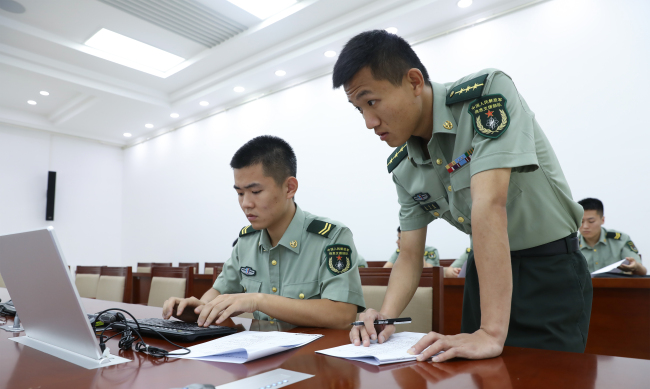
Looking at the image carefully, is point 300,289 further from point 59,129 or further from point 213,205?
point 59,129

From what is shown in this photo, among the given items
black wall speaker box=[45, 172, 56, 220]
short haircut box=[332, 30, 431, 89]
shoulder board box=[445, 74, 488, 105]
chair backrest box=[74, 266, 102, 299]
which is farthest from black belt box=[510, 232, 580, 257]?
black wall speaker box=[45, 172, 56, 220]

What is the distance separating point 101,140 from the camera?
8.72 metres

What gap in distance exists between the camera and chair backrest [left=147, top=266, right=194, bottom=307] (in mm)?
2057

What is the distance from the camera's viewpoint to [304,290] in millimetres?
1405

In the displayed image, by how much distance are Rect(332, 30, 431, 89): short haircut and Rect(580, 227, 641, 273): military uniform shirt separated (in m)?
3.33

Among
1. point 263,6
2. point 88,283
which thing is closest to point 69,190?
point 263,6

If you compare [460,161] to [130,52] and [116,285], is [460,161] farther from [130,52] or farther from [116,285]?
[130,52]

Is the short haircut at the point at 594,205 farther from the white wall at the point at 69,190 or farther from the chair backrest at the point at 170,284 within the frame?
the white wall at the point at 69,190

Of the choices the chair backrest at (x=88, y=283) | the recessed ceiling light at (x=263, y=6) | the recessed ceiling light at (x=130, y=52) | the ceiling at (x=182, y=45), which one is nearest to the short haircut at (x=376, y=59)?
the chair backrest at (x=88, y=283)

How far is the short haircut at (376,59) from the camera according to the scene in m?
0.89

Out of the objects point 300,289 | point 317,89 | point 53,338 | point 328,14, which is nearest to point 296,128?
point 317,89

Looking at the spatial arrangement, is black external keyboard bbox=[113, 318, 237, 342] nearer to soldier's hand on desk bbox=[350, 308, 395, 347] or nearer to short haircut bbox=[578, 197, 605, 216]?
soldier's hand on desk bbox=[350, 308, 395, 347]

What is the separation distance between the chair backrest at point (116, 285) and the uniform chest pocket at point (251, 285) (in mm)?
1221

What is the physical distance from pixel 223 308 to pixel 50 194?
8.44 meters
